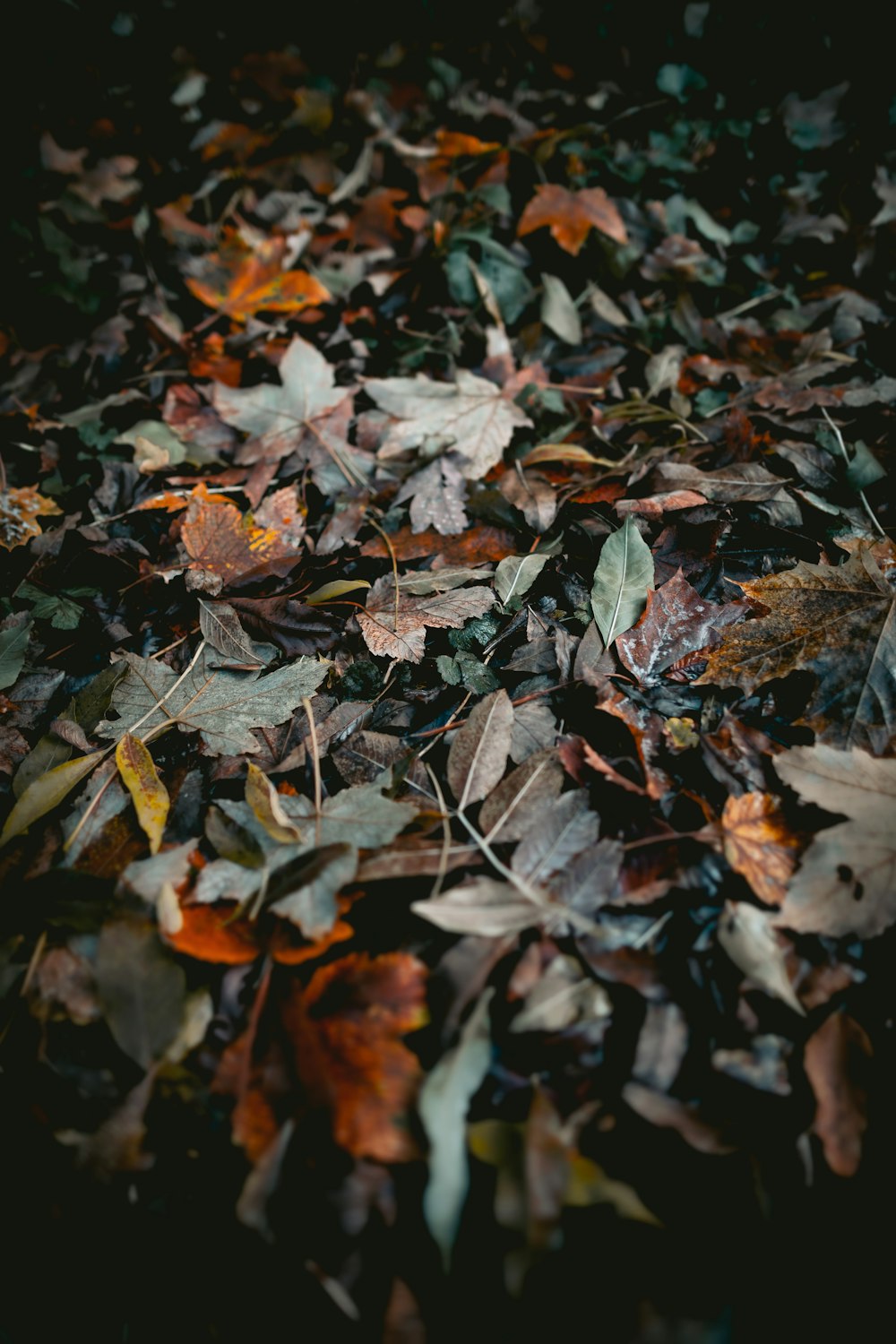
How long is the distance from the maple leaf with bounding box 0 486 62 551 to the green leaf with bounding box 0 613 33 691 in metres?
0.33

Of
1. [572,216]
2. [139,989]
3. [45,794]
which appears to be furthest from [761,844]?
[572,216]

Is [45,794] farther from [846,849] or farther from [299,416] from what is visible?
[846,849]

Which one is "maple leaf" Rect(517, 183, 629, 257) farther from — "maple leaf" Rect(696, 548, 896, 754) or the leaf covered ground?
"maple leaf" Rect(696, 548, 896, 754)

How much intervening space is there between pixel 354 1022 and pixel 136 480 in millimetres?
1580

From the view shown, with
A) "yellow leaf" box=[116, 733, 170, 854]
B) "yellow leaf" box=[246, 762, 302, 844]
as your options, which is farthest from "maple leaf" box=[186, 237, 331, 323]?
"yellow leaf" box=[246, 762, 302, 844]

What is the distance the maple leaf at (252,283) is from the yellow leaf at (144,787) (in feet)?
5.48

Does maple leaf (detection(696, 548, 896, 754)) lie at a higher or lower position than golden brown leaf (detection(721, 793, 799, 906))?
higher

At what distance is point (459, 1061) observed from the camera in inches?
31.9

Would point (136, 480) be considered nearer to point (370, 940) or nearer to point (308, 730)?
point (308, 730)

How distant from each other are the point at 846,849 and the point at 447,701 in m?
0.73

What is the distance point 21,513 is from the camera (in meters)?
1.76

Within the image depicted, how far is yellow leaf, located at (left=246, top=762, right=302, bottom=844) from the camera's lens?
1.04m

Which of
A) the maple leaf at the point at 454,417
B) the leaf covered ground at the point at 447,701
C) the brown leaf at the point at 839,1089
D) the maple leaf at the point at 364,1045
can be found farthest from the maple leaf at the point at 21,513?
the brown leaf at the point at 839,1089

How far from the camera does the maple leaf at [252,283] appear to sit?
2156 mm
